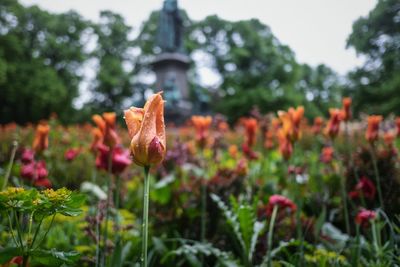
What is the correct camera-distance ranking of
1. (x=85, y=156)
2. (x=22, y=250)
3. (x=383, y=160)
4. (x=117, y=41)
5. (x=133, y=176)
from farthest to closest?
(x=117, y=41) → (x=85, y=156) → (x=133, y=176) → (x=383, y=160) → (x=22, y=250)

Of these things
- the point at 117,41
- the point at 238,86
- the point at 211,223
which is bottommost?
the point at 211,223

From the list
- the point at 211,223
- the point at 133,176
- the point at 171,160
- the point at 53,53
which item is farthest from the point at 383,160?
the point at 53,53

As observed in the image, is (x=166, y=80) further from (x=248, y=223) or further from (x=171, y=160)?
(x=248, y=223)

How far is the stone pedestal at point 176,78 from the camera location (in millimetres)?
10891

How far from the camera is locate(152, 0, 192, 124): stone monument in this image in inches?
446

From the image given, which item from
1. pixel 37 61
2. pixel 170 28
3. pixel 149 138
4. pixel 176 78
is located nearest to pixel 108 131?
pixel 149 138

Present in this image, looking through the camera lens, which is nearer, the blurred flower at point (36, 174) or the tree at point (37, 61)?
the blurred flower at point (36, 174)

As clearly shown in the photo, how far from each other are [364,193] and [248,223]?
0.80 metres

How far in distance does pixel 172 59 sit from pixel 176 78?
601mm

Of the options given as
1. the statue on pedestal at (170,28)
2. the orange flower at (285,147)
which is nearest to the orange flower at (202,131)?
the orange flower at (285,147)

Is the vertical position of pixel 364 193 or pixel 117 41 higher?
pixel 117 41

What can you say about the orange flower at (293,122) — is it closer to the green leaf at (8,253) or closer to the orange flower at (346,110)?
the orange flower at (346,110)

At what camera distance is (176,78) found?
1174cm

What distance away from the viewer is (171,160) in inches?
137
